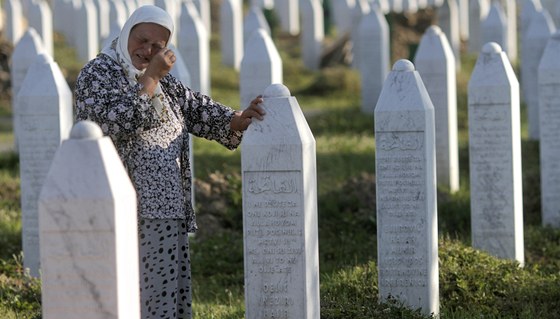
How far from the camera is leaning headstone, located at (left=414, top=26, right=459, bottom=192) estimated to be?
524 inches

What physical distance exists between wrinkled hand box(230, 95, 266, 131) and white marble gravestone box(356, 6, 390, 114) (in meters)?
11.1

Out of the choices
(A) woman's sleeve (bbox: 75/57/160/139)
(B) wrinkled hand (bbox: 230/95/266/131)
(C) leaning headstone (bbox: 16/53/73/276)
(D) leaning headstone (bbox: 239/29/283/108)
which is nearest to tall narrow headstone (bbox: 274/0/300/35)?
A: (D) leaning headstone (bbox: 239/29/283/108)

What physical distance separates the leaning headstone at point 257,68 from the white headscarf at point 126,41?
5731mm

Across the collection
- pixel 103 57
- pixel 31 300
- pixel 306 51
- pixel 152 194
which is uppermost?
pixel 306 51

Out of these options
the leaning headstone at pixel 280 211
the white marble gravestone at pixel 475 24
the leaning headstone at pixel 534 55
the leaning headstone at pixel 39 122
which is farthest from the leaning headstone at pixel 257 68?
the white marble gravestone at pixel 475 24

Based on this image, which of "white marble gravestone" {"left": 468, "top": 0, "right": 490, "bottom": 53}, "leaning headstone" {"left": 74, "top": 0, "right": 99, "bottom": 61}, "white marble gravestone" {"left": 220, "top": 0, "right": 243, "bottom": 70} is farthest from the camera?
"white marble gravestone" {"left": 468, "top": 0, "right": 490, "bottom": 53}

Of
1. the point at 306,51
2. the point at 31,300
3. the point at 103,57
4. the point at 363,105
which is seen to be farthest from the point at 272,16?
the point at 103,57

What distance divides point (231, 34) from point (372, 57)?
6111mm

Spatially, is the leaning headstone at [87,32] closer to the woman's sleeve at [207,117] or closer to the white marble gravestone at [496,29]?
the white marble gravestone at [496,29]

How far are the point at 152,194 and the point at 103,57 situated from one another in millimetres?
667

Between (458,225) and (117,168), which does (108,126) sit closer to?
(117,168)

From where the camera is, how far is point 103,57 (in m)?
6.64

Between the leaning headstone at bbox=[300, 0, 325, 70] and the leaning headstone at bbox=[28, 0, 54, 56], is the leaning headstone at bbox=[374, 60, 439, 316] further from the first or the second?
the leaning headstone at bbox=[300, 0, 325, 70]

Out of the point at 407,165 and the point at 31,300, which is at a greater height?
the point at 407,165
